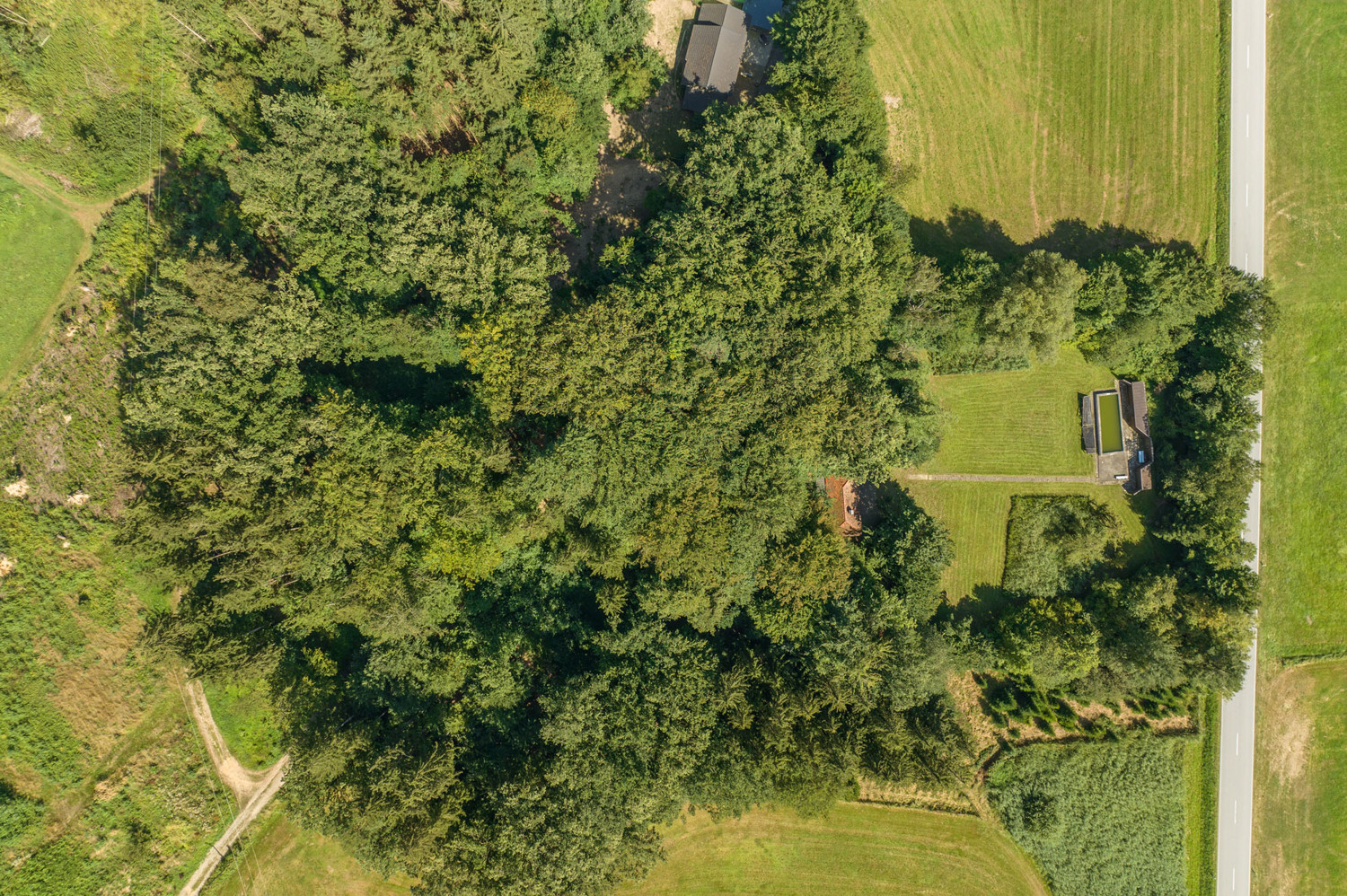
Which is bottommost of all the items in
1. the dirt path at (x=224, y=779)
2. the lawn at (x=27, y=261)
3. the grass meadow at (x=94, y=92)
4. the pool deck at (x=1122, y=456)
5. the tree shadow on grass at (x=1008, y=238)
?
the dirt path at (x=224, y=779)

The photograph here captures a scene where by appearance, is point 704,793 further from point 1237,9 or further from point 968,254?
point 1237,9

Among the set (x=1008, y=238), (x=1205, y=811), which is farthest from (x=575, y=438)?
(x=1205, y=811)

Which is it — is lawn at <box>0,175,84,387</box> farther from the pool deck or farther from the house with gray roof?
the pool deck

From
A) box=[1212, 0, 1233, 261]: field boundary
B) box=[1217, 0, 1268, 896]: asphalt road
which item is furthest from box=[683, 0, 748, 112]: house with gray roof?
box=[1217, 0, 1268, 896]: asphalt road

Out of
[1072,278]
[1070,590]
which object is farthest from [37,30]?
[1070,590]

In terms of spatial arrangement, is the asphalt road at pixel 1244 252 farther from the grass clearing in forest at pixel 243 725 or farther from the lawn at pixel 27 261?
the lawn at pixel 27 261

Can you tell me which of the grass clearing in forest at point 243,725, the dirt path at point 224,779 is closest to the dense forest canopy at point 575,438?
the grass clearing in forest at point 243,725
